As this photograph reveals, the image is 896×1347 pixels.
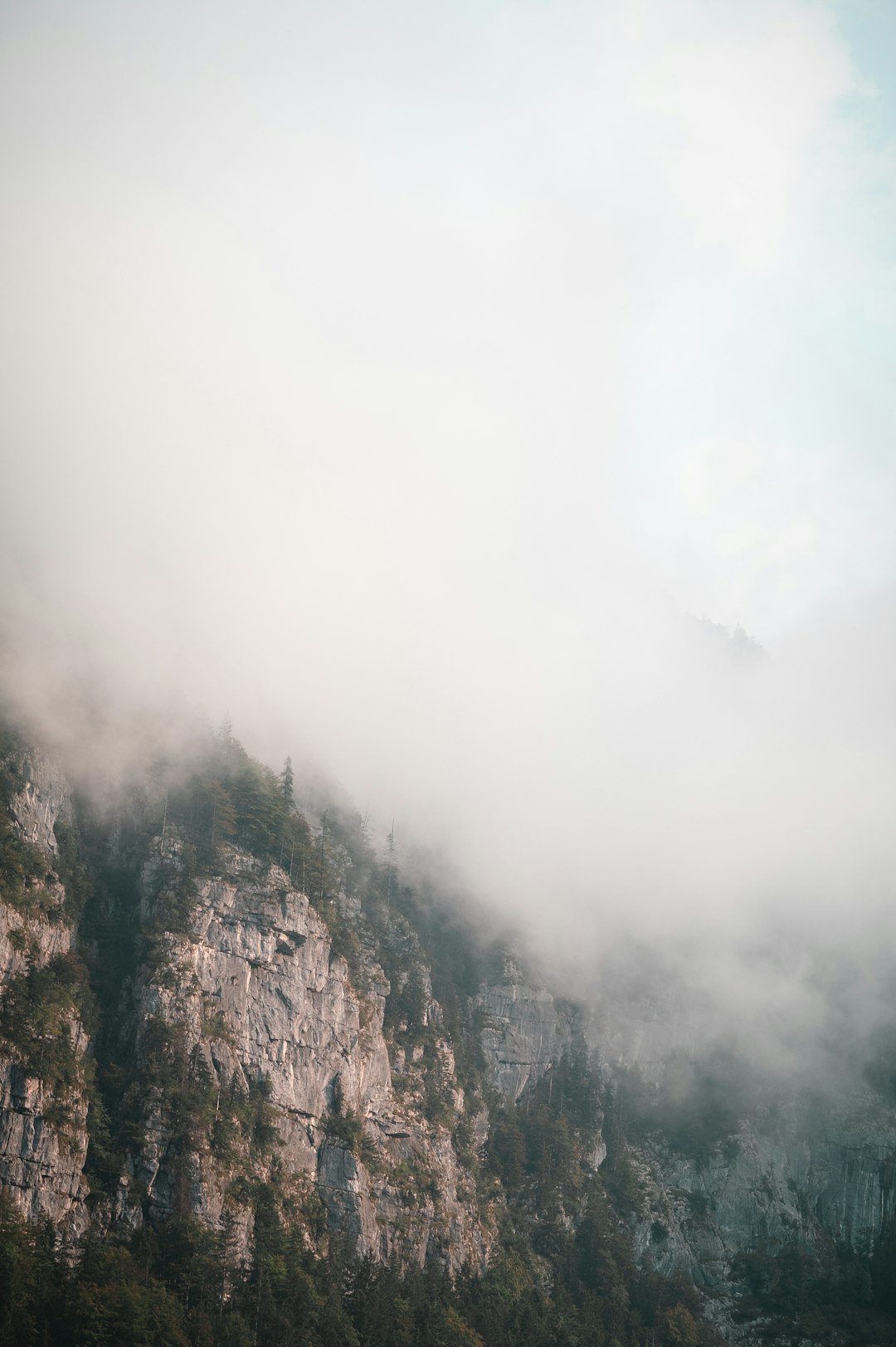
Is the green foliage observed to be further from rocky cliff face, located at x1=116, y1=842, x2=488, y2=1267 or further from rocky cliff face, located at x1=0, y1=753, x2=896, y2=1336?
rocky cliff face, located at x1=116, y1=842, x2=488, y2=1267

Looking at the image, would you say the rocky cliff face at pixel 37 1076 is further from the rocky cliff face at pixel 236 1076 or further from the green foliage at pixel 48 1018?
the rocky cliff face at pixel 236 1076

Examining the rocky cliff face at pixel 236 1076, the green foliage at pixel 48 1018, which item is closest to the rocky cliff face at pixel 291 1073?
the rocky cliff face at pixel 236 1076

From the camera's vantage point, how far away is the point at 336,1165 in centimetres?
16075

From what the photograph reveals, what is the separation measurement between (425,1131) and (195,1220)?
51.8 meters

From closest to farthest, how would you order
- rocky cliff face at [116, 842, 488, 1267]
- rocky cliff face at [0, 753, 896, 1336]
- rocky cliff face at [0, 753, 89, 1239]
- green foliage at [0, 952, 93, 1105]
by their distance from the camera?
rocky cliff face at [0, 753, 89, 1239]
green foliage at [0, 952, 93, 1105]
rocky cliff face at [0, 753, 896, 1336]
rocky cliff face at [116, 842, 488, 1267]

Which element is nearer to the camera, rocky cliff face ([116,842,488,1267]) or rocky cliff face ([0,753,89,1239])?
rocky cliff face ([0,753,89,1239])

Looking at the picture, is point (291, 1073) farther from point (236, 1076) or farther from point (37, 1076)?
point (37, 1076)

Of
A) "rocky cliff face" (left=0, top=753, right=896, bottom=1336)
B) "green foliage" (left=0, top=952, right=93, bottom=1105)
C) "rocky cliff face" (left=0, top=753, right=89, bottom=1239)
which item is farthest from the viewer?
"rocky cliff face" (left=0, top=753, right=896, bottom=1336)

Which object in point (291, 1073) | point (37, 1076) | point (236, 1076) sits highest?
point (291, 1073)

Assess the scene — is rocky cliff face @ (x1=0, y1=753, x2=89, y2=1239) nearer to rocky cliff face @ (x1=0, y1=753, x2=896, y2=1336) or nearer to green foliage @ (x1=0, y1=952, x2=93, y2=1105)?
green foliage @ (x1=0, y1=952, x2=93, y2=1105)

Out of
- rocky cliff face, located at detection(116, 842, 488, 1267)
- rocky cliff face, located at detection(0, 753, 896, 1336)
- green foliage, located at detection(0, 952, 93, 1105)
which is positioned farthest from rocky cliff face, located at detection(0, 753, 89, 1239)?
rocky cliff face, located at detection(116, 842, 488, 1267)

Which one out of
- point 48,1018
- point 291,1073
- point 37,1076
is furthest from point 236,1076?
point 37,1076

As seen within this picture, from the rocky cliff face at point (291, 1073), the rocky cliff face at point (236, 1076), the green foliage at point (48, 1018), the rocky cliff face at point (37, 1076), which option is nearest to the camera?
the rocky cliff face at point (37, 1076)

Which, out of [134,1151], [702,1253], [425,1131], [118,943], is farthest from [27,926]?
[702,1253]
